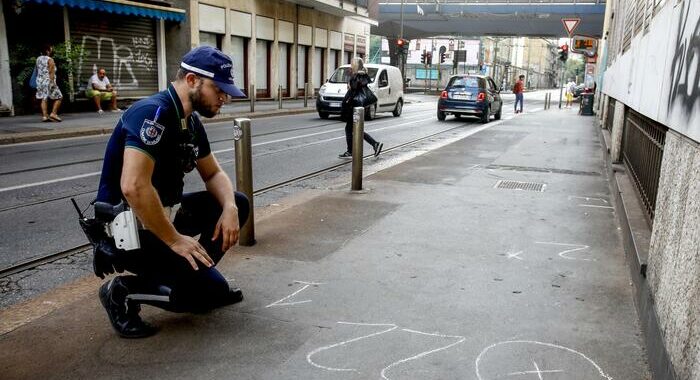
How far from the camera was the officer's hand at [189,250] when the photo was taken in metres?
3.04

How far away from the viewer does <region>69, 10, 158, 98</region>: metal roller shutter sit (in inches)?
703

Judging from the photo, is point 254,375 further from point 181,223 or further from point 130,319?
point 181,223

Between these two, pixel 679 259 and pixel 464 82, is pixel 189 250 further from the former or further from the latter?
pixel 464 82

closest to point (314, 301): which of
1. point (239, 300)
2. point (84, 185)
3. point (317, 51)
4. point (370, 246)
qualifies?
point (239, 300)

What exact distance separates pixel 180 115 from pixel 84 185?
17.3ft

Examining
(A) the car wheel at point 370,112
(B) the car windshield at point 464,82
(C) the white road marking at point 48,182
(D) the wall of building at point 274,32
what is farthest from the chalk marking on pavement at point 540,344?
(D) the wall of building at point 274,32

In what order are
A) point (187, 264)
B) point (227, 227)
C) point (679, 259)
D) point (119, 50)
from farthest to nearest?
point (119, 50) → point (227, 227) → point (187, 264) → point (679, 259)

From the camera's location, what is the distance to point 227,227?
11.0ft

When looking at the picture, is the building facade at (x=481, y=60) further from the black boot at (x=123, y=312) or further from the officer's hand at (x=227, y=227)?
the black boot at (x=123, y=312)

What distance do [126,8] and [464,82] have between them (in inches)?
435

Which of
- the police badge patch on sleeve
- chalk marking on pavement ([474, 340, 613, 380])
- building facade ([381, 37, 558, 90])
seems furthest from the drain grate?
building facade ([381, 37, 558, 90])

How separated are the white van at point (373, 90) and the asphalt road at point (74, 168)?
1.78 metres

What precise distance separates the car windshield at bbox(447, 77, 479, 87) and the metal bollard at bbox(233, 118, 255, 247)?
1637 cm

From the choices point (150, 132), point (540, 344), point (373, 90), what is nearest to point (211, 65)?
point (150, 132)
